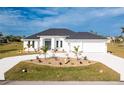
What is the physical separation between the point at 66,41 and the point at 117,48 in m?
2.10

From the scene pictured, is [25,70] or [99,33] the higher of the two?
[99,33]

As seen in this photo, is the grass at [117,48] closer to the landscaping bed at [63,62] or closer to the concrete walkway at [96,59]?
the concrete walkway at [96,59]

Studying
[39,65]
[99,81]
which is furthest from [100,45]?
[39,65]

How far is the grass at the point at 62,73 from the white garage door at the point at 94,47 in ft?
2.36

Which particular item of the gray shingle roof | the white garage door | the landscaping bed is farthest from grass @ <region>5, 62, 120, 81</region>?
the gray shingle roof

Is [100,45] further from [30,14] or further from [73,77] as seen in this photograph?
[30,14]

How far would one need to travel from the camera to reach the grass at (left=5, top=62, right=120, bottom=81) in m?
12.4

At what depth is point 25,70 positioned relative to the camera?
40.9ft

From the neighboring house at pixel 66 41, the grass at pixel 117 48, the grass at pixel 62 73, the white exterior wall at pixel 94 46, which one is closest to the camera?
the grass at pixel 62 73

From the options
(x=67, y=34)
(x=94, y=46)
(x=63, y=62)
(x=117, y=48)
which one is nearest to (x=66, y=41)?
(x=67, y=34)

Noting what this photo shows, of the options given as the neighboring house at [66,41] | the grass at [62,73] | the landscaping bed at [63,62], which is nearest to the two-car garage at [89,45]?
the neighboring house at [66,41]

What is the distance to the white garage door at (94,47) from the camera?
1295 cm

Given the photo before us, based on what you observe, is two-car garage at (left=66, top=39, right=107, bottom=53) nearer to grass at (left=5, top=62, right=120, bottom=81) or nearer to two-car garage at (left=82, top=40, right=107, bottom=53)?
two-car garage at (left=82, top=40, right=107, bottom=53)

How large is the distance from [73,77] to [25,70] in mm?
1915
